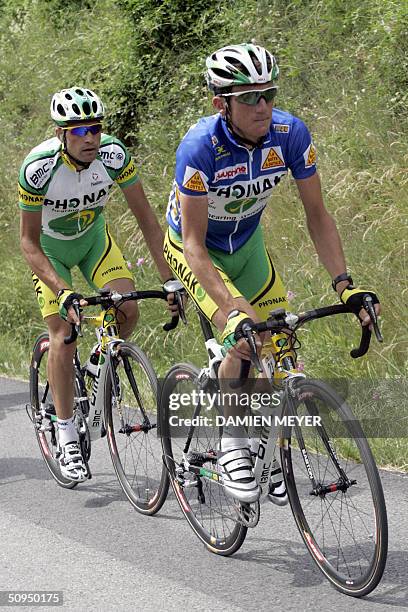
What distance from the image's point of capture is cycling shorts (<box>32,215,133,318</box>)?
6.66 m

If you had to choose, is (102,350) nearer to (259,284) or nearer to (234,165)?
(259,284)

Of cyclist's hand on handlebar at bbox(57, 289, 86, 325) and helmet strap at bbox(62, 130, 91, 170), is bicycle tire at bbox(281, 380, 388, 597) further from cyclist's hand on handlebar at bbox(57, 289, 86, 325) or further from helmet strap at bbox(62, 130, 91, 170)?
helmet strap at bbox(62, 130, 91, 170)

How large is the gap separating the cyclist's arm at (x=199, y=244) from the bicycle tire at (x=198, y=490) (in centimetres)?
69

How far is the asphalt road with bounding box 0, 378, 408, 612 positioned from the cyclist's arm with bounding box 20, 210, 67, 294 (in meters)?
1.31

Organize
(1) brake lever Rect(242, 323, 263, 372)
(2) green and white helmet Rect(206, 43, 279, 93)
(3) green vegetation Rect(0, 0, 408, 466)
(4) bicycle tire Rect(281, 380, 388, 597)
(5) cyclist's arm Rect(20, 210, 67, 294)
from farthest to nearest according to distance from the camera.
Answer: (3) green vegetation Rect(0, 0, 408, 466) → (5) cyclist's arm Rect(20, 210, 67, 294) → (2) green and white helmet Rect(206, 43, 279, 93) → (1) brake lever Rect(242, 323, 263, 372) → (4) bicycle tire Rect(281, 380, 388, 597)

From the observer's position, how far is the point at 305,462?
4758 millimetres

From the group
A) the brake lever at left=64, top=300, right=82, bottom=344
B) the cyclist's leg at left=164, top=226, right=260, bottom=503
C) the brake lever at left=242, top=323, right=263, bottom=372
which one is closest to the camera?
the brake lever at left=242, top=323, right=263, bottom=372

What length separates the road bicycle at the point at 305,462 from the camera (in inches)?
177

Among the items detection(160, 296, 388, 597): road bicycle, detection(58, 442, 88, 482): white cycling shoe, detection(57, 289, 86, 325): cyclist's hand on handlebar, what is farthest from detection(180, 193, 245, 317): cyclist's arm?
detection(58, 442, 88, 482): white cycling shoe

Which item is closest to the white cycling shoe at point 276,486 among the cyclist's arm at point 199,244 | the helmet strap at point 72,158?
the cyclist's arm at point 199,244

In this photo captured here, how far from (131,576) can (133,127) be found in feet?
30.6

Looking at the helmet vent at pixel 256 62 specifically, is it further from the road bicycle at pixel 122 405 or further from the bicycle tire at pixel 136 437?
the bicycle tire at pixel 136 437

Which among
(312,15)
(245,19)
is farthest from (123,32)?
(312,15)

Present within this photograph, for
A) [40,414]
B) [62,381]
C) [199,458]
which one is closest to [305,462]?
[199,458]
